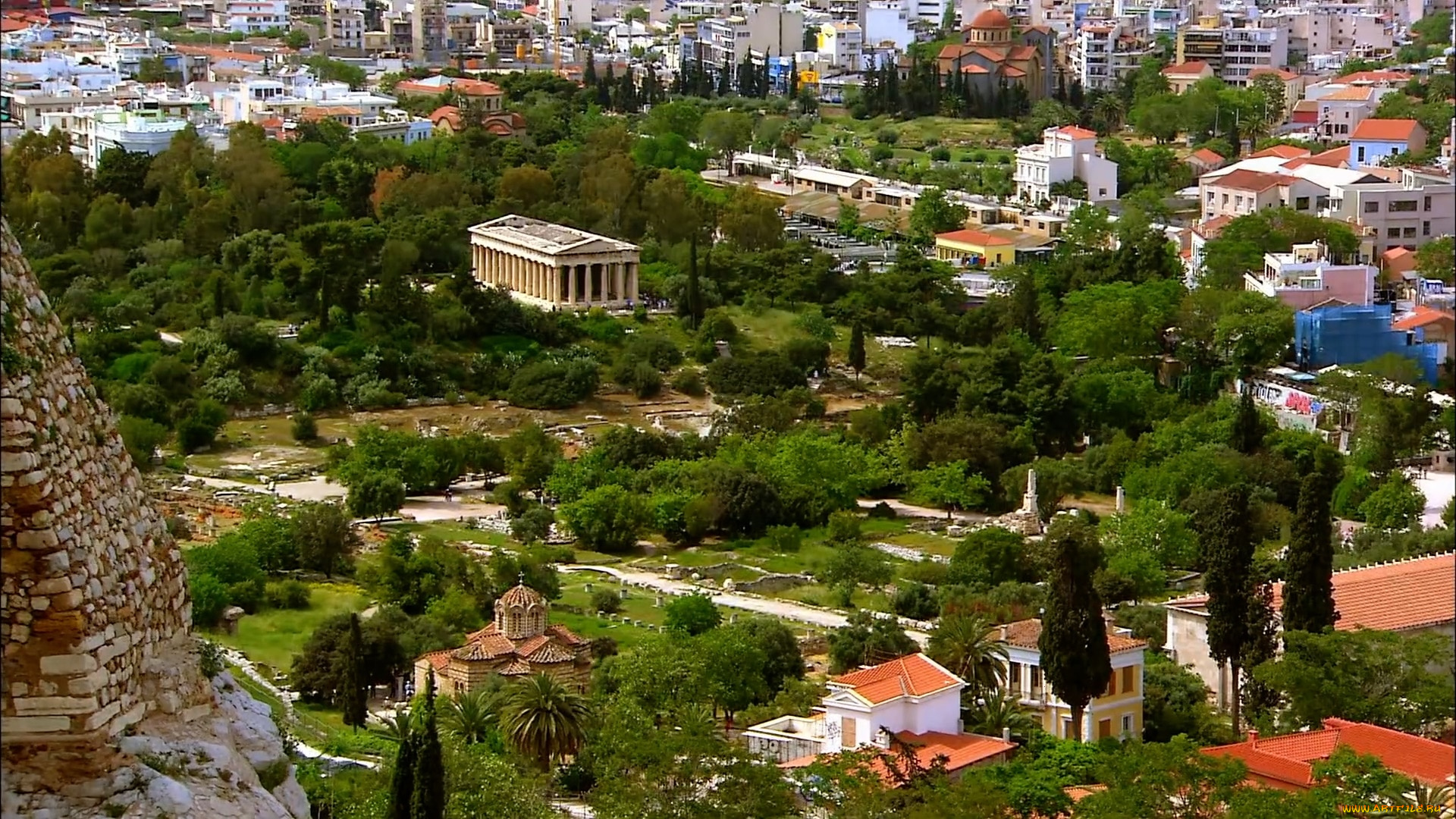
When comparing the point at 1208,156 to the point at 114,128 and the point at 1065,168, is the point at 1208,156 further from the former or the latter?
the point at 114,128

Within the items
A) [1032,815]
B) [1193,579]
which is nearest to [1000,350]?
[1193,579]

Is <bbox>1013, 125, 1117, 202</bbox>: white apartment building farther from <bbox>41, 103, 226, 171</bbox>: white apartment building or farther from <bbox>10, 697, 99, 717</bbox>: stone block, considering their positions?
<bbox>10, 697, 99, 717</bbox>: stone block

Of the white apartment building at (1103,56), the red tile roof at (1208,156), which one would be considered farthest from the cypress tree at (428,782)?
the white apartment building at (1103,56)

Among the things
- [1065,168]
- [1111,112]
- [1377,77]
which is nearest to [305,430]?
[1065,168]

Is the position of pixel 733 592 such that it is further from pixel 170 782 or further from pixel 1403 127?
pixel 1403 127

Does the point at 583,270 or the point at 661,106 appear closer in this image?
the point at 583,270

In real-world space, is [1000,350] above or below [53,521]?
below

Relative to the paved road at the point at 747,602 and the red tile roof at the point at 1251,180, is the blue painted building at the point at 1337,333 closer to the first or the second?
the red tile roof at the point at 1251,180
